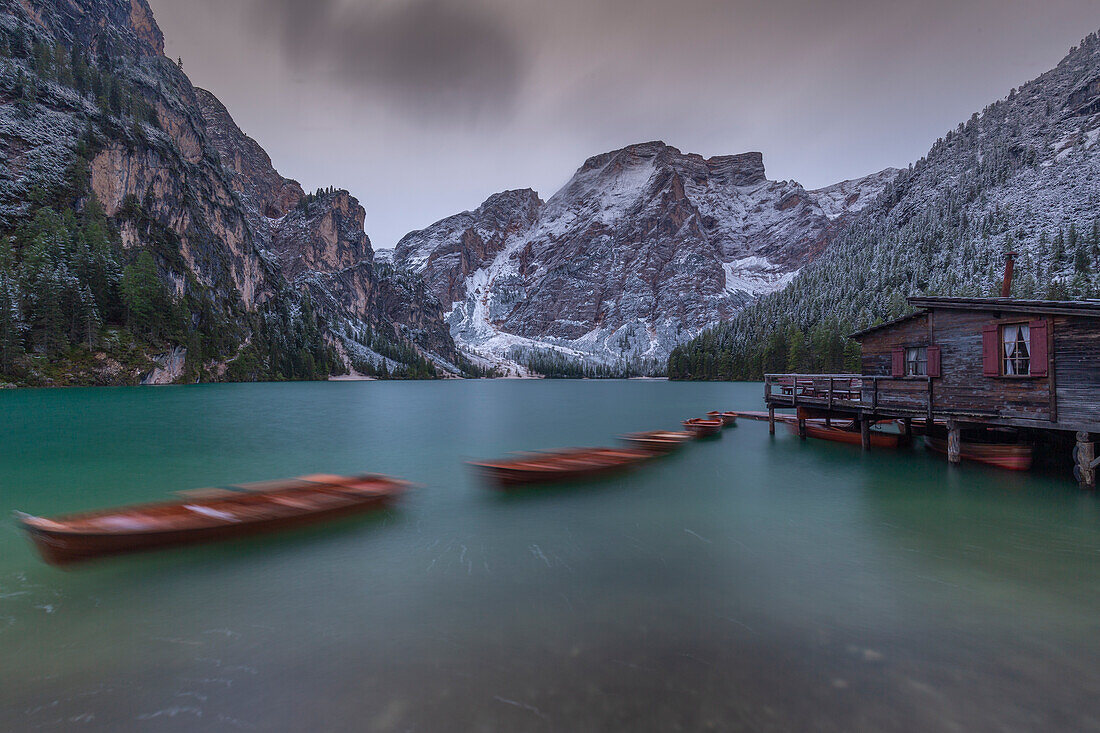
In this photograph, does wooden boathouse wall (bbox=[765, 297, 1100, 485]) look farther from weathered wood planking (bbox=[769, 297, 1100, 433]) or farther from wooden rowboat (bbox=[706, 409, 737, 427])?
wooden rowboat (bbox=[706, 409, 737, 427])

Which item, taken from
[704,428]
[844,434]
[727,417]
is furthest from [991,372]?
[727,417]

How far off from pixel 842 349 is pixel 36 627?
11011cm

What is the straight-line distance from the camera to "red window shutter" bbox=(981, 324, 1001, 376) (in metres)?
16.9

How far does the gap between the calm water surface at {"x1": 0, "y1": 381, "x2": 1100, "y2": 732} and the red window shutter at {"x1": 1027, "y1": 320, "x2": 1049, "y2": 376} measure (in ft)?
14.1

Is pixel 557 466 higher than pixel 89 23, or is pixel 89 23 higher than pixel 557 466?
pixel 89 23

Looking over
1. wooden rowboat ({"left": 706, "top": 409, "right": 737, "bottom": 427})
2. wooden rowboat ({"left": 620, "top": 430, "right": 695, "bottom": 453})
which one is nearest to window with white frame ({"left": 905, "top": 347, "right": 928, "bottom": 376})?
wooden rowboat ({"left": 620, "top": 430, "right": 695, "bottom": 453})

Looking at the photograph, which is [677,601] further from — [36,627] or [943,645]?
[36,627]

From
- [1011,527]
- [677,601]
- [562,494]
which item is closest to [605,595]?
[677,601]

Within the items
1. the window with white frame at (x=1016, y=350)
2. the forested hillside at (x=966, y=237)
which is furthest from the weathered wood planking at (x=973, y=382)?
the forested hillside at (x=966, y=237)

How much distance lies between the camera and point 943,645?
6.77 metres

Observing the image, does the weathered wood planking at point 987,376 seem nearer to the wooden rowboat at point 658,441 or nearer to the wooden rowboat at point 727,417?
the wooden rowboat at point 658,441

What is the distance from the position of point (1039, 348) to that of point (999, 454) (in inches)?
218

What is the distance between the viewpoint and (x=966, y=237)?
112938mm

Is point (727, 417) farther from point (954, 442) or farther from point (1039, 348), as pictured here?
point (1039, 348)
